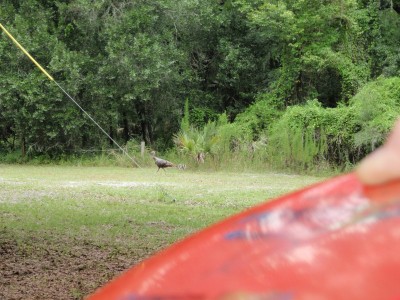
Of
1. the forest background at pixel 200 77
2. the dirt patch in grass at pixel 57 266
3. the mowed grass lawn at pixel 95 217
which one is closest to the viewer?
the dirt patch in grass at pixel 57 266

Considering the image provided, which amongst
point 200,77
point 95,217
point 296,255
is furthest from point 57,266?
point 200,77

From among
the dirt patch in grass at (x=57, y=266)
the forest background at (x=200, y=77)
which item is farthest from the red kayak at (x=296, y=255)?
the forest background at (x=200, y=77)

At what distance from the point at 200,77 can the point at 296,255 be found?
20901mm

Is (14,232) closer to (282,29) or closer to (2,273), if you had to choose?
(2,273)

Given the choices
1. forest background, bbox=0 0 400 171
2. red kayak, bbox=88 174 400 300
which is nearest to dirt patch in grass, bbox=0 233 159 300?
red kayak, bbox=88 174 400 300

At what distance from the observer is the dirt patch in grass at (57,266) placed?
4.23 meters

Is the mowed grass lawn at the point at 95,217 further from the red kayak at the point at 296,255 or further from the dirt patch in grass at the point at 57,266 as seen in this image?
the red kayak at the point at 296,255

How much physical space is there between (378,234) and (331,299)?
0.22ft

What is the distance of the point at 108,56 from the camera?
18.6m

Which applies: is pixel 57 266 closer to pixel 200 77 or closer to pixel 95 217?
pixel 95 217

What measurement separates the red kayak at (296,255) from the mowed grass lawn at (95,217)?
3.72 m

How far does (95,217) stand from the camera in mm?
7824

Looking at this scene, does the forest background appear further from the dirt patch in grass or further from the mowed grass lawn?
the dirt patch in grass

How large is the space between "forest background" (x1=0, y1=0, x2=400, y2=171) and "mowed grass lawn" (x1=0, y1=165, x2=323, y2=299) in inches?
109
